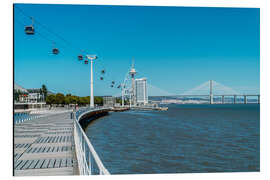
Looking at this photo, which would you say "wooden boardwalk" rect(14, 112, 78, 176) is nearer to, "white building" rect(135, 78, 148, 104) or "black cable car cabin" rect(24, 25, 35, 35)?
"black cable car cabin" rect(24, 25, 35, 35)

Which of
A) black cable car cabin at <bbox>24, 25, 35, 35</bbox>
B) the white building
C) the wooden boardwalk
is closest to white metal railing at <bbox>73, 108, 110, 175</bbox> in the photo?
the wooden boardwalk

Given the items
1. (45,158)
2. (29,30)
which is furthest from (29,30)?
(45,158)

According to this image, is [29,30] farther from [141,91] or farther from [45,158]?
[141,91]

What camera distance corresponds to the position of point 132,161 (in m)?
11.6

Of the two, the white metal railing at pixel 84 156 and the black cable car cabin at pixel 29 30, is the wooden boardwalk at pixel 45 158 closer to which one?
the white metal railing at pixel 84 156

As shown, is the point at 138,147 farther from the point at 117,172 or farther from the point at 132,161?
the point at 117,172

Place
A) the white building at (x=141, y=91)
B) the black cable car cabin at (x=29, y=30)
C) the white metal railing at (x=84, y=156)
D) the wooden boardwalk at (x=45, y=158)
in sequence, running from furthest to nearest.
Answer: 1. the white building at (x=141, y=91)
2. the black cable car cabin at (x=29, y=30)
3. the wooden boardwalk at (x=45, y=158)
4. the white metal railing at (x=84, y=156)

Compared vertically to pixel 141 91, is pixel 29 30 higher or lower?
higher

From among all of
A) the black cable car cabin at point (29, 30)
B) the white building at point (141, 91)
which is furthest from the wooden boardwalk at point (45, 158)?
the white building at point (141, 91)

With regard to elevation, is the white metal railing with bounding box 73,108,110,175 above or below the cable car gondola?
below

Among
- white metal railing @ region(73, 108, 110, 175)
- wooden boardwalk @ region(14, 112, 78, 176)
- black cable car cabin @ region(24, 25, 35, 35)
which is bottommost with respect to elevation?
wooden boardwalk @ region(14, 112, 78, 176)

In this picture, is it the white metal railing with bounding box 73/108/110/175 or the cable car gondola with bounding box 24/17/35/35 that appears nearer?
the white metal railing with bounding box 73/108/110/175

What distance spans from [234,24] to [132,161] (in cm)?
1064
